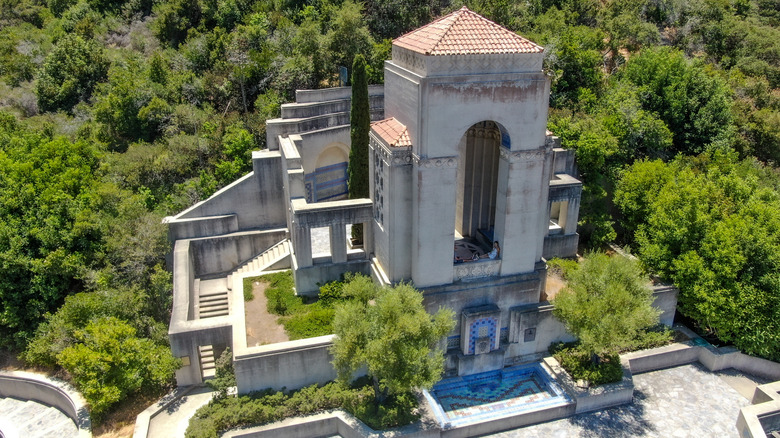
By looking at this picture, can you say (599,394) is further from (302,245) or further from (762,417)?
(302,245)

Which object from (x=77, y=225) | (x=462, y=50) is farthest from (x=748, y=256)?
(x=77, y=225)

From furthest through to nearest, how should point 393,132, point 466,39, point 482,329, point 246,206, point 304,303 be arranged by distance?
point 246,206 → point 304,303 → point 482,329 → point 393,132 → point 466,39

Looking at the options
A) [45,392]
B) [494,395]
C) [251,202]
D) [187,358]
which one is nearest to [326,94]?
[251,202]

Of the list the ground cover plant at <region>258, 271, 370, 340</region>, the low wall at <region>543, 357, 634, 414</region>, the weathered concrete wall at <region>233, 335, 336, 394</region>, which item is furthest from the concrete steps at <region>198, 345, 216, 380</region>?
the low wall at <region>543, 357, 634, 414</region>

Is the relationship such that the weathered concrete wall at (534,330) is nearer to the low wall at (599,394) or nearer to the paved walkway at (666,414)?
the low wall at (599,394)

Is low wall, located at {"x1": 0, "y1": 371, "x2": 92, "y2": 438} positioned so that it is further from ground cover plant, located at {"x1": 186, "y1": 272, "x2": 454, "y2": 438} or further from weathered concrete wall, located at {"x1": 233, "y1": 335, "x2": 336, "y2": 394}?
weathered concrete wall, located at {"x1": 233, "y1": 335, "x2": 336, "y2": 394}

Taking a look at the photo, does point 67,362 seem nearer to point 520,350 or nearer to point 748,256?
point 520,350
